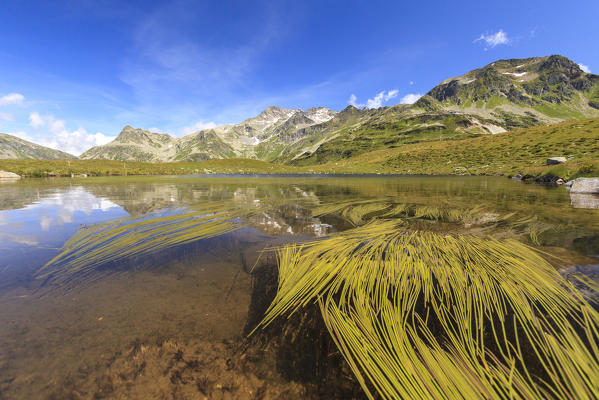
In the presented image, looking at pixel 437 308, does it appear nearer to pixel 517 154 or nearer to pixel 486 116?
pixel 517 154

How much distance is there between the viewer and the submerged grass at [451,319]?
74.4 inches

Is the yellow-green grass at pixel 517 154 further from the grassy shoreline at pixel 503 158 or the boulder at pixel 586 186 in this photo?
the boulder at pixel 586 186

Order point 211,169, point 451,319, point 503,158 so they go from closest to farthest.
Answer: point 451,319 < point 503,158 < point 211,169

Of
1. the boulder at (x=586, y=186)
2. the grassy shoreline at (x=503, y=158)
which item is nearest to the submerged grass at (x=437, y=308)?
the boulder at (x=586, y=186)

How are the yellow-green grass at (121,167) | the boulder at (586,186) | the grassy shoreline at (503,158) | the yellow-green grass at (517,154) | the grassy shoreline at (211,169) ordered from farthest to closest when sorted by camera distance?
the yellow-green grass at (121,167) → the yellow-green grass at (517,154) → the grassy shoreline at (503,158) → the grassy shoreline at (211,169) → the boulder at (586,186)

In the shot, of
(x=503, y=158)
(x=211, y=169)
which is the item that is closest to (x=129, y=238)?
(x=503, y=158)

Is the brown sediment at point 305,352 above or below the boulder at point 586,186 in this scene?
below

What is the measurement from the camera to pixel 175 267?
13.7 ft

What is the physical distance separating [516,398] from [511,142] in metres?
63.9

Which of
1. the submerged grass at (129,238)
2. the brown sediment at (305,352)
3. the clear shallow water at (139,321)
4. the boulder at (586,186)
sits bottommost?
the brown sediment at (305,352)

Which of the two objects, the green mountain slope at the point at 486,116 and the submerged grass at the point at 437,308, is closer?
the submerged grass at the point at 437,308

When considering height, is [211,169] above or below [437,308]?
above

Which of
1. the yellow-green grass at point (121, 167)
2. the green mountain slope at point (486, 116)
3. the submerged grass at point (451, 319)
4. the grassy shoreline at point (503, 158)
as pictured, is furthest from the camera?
the green mountain slope at point (486, 116)

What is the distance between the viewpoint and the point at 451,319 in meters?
A: 2.63
